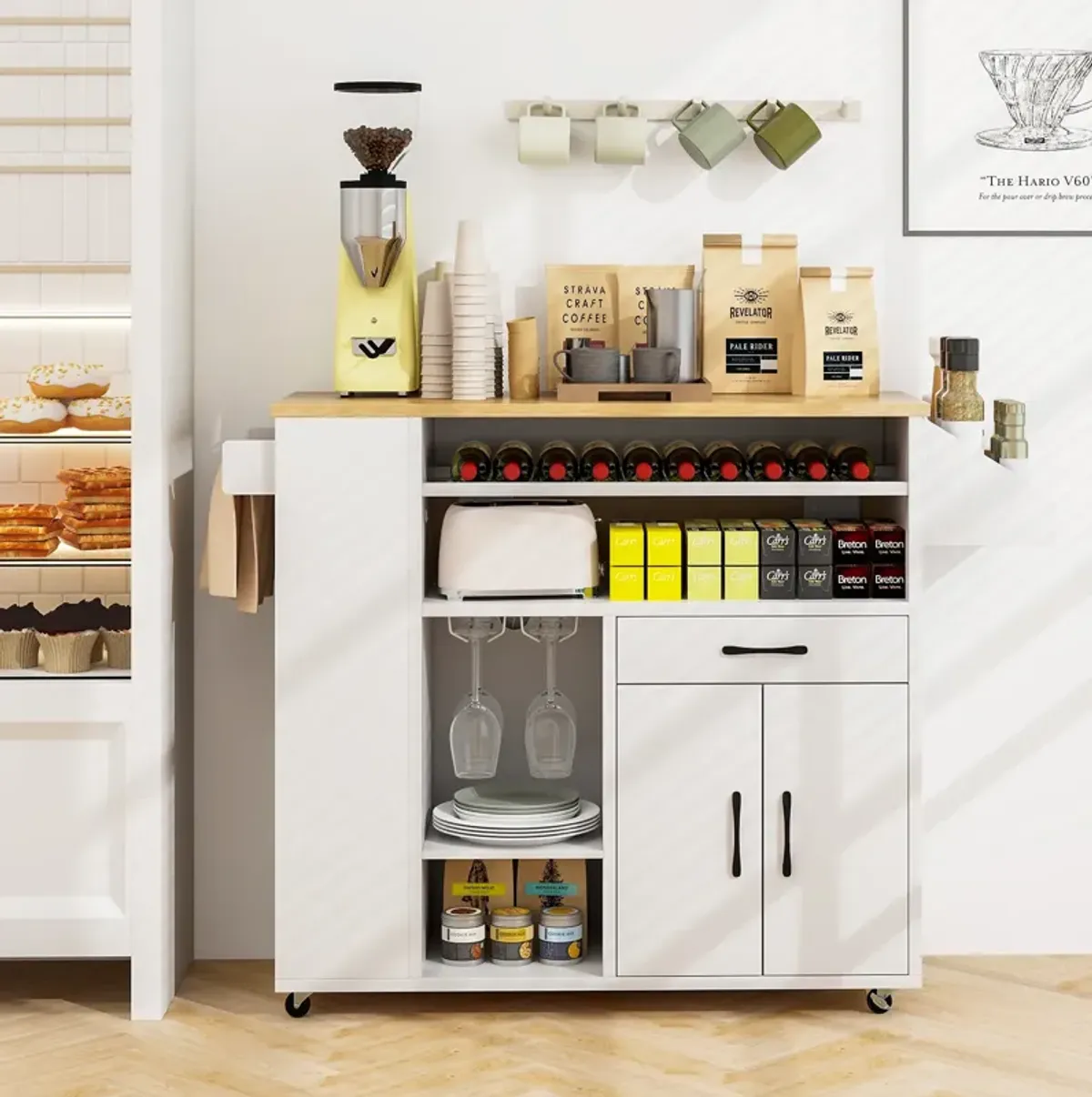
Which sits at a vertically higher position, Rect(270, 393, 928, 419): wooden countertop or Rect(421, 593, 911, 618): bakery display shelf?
Rect(270, 393, 928, 419): wooden countertop

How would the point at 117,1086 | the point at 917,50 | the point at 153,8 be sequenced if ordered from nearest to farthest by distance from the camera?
the point at 117,1086 < the point at 153,8 < the point at 917,50

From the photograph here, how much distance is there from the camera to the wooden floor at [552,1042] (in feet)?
9.63

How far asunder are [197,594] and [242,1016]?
3.09 feet

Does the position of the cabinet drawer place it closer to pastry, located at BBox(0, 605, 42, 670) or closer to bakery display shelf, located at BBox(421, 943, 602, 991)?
bakery display shelf, located at BBox(421, 943, 602, 991)

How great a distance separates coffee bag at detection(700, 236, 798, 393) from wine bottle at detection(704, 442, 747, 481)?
17 centimetres

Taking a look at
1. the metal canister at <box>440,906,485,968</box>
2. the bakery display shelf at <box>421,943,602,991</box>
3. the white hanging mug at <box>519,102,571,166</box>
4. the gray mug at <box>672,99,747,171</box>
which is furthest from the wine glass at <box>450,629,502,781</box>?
the gray mug at <box>672,99,747,171</box>

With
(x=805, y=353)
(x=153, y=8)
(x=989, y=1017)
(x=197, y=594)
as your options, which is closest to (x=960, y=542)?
(x=805, y=353)

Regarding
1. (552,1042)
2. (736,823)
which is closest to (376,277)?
(736,823)

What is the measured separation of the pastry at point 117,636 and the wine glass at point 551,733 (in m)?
0.88

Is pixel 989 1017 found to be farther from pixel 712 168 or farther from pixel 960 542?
pixel 712 168

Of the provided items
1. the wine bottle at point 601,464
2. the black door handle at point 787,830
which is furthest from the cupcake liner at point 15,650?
the black door handle at point 787,830

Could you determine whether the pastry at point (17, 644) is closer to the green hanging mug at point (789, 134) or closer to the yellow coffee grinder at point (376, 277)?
the yellow coffee grinder at point (376, 277)

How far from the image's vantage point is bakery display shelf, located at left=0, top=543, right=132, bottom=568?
129 inches

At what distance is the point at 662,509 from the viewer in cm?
359
